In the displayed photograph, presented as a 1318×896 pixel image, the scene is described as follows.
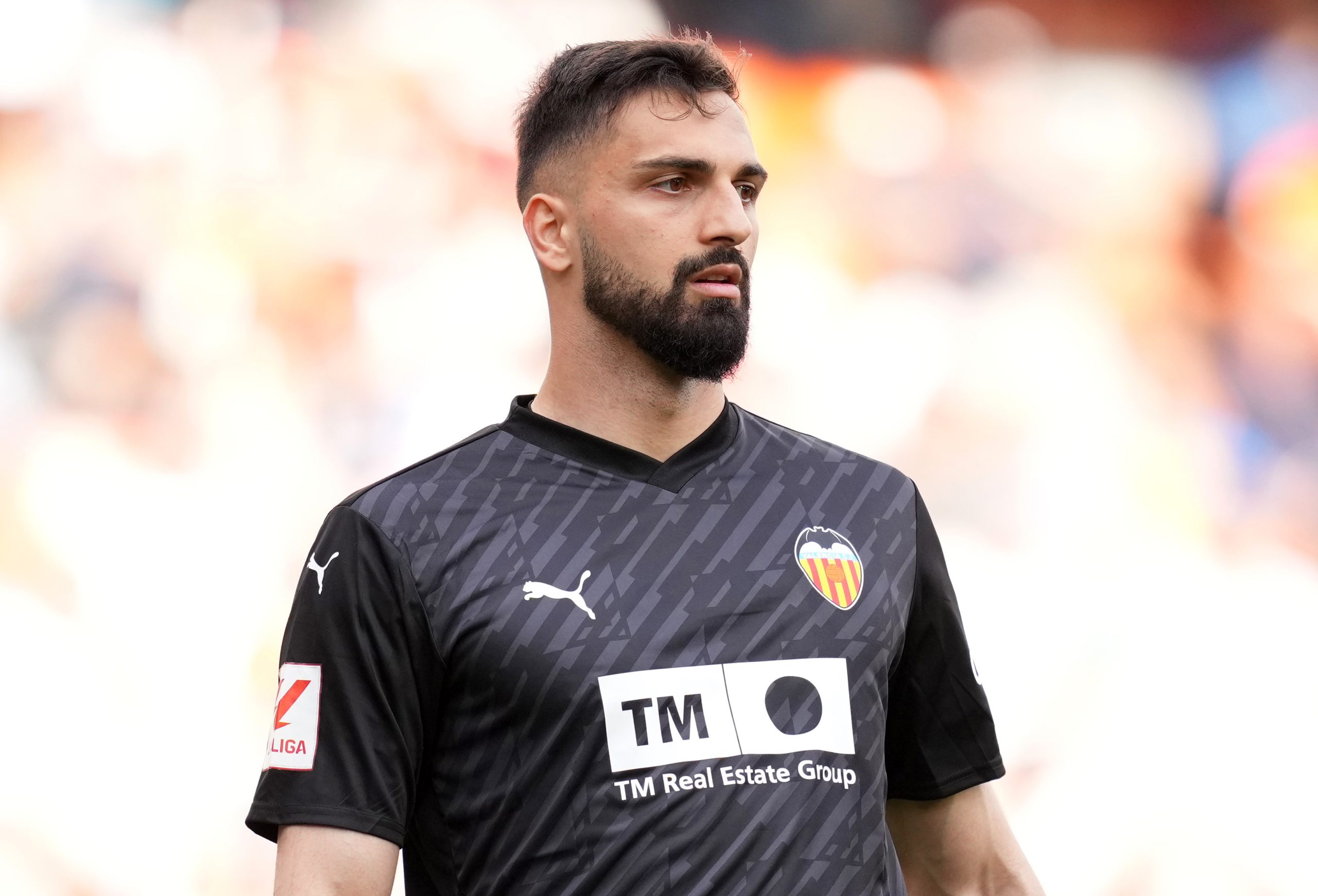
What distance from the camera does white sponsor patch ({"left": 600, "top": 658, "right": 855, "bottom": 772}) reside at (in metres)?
1.48

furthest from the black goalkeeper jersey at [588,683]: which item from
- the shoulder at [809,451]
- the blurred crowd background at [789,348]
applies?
the blurred crowd background at [789,348]

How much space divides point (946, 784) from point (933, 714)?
0.08 metres

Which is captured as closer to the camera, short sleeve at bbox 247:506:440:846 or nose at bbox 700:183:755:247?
short sleeve at bbox 247:506:440:846

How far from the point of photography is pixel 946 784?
1.72 m

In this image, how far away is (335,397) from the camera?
10.7 feet

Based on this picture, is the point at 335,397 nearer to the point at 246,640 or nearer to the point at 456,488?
the point at 246,640

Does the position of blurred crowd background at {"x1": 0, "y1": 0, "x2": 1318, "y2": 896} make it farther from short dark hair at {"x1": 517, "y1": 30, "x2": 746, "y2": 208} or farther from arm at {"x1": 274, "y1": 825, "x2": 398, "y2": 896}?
arm at {"x1": 274, "y1": 825, "x2": 398, "y2": 896}

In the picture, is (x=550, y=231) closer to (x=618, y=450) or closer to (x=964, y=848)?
(x=618, y=450)

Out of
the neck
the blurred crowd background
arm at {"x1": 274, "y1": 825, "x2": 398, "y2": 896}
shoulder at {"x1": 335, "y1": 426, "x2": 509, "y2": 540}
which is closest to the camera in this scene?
arm at {"x1": 274, "y1": 825, "x2": 398, "y2": 896}

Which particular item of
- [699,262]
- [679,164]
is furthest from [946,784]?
[679,164]

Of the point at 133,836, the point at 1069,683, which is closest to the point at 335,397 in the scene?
the point at 133,836

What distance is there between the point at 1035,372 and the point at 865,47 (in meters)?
0.96

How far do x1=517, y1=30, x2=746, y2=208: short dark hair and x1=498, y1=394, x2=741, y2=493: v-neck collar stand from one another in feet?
1.06

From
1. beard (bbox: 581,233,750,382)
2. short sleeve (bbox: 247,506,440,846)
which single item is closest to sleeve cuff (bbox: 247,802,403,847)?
short sleeve (bbox: 247,506,440,846)
